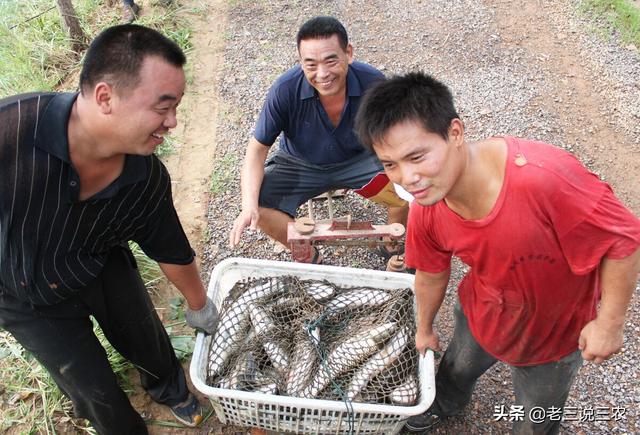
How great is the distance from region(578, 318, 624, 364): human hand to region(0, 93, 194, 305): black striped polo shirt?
1.83 meters

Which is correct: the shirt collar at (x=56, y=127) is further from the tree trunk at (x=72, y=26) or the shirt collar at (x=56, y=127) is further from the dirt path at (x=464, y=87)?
the tree trunk at (x=72, y=26)

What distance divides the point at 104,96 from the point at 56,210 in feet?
1.63

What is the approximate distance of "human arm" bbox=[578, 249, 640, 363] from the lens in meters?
1.65

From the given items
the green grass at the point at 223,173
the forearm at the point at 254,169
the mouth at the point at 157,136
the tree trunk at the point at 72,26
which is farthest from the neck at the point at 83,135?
the tree trunk at the point at 72,26

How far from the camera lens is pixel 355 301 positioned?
9.39ft

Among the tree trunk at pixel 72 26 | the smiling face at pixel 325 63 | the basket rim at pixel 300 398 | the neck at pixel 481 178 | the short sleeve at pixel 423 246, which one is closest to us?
the neck at pixel 481 178

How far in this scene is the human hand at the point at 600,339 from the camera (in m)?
1.77

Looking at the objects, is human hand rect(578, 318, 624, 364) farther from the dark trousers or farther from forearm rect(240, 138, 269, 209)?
forearm rect(240, 138, 269, 209)

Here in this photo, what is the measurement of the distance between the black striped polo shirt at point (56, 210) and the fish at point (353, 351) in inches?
40.5

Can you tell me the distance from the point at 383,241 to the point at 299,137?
37.7 inches

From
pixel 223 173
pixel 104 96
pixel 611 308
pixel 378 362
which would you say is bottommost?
pixel 378 362

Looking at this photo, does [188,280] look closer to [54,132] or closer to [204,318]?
[204,318]

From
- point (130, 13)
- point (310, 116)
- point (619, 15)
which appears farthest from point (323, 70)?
point (619, 15)

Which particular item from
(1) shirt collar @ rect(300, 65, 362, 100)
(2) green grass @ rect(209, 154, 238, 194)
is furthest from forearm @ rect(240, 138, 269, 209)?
(2) green grass @ rect(209, 154, 238, 194)
